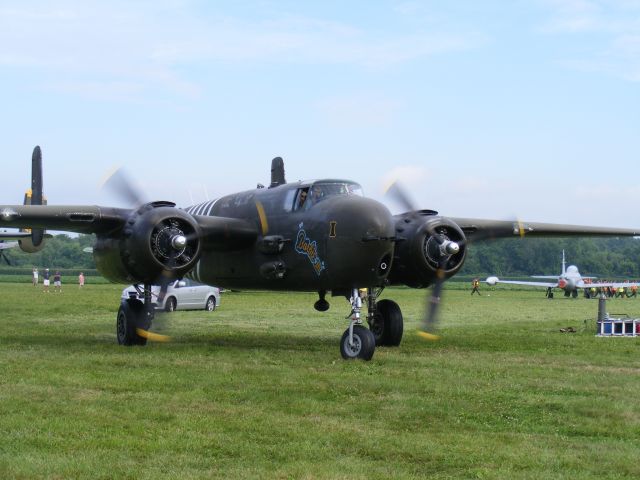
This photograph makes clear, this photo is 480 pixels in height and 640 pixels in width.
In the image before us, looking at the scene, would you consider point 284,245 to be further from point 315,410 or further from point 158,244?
point 315,410

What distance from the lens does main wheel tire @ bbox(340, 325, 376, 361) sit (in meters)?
16.3

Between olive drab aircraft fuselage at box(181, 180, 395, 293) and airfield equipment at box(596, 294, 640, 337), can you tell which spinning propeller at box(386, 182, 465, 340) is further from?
airfield equipment at box(596, 294, 640, 337)

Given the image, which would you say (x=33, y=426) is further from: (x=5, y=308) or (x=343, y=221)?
(x=5, y=308)

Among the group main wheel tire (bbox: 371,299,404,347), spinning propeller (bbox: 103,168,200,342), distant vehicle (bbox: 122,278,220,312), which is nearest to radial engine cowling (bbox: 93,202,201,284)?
spinning propeller (bbox: 103,168,200,342)

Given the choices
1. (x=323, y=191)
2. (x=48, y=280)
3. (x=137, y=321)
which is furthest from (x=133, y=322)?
(x=48, y=280)

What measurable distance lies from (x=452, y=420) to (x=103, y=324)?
18.7 meters

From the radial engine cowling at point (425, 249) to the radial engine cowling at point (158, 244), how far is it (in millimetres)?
4429

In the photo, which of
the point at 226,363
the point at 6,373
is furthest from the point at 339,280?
the point at 6,373

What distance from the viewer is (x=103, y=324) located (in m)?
27.1

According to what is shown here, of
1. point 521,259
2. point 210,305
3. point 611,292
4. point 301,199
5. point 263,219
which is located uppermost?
point 301,199

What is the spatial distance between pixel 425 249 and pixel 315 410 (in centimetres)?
808

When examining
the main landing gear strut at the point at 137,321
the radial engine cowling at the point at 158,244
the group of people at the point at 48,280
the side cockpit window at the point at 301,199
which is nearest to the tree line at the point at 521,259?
the group of people at the point at 48,280

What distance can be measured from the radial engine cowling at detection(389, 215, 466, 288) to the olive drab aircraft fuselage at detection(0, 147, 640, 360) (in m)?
0.02

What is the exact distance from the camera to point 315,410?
11016 millimetres
